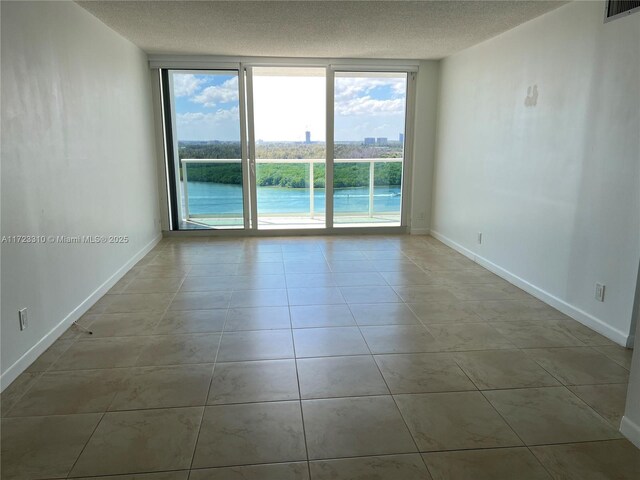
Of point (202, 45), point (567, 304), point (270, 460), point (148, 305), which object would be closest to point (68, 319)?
point (148, 305)

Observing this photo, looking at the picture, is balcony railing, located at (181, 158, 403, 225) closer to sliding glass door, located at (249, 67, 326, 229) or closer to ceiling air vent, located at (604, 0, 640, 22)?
sliding glass door, located at (249, 67, 326, 229)

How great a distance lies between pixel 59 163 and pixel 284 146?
3.67 metres

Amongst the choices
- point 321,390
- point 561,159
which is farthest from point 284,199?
point 321,390

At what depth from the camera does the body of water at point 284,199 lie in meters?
6.10

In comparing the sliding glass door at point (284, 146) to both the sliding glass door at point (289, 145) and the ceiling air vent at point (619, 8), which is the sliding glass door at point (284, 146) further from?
the ceiling air vent at point (619, 8)

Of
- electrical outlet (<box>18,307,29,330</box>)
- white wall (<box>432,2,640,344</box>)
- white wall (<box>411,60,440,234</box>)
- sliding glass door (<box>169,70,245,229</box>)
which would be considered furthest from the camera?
white wall (<box>411,60,440,234</box>)

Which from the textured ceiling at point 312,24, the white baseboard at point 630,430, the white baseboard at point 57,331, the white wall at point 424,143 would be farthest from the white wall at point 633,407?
the white wall at point 424,143

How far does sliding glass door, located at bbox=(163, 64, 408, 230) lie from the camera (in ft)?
19.1

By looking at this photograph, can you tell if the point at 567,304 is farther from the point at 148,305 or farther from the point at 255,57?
the point at 255,57

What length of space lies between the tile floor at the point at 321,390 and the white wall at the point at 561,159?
308mm

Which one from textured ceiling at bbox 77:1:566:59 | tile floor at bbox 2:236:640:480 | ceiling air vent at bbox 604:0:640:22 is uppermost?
textured ceiling at bbox 77:1:566:59

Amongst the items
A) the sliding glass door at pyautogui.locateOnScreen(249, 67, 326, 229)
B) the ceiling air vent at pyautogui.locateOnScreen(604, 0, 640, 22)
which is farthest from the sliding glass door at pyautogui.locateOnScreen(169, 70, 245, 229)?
the ceiling air vent at pyautogui.locateOnScreen(604, 0, 640, 22)

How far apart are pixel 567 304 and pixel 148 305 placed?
3.21 m

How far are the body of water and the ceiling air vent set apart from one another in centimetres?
368
